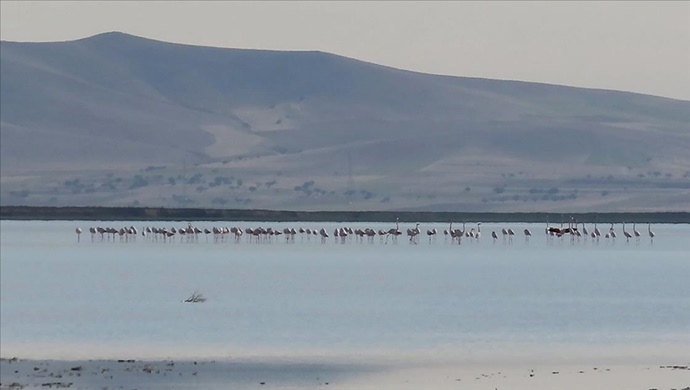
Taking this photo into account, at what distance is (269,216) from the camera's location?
5773 inches

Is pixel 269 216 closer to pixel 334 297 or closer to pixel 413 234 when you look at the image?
pixel 413 234

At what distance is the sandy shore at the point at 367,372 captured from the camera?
28.5 m

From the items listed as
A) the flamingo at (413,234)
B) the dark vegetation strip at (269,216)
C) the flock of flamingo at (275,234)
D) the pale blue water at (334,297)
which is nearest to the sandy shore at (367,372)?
the pale blue water at (334,297)

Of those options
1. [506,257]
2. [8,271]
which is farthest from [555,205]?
[8,271]

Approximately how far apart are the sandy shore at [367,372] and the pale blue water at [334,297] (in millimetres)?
2370

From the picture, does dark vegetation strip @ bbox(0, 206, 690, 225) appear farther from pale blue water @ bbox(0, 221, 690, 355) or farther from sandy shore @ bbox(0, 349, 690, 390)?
sandy shore @ bbox(0, 349, 690, 390)

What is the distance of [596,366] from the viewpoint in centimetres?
3206

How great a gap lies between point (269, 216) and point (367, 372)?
116 metres

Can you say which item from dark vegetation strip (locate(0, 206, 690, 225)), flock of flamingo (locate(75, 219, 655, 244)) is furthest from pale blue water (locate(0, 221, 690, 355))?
dark vegetation strip (locate(0, 206, 690, 225))

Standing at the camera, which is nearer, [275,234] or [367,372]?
[367,372]

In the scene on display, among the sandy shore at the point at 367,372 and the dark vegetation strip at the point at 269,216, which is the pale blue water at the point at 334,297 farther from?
the dark vegetation strip at the point at 269,216

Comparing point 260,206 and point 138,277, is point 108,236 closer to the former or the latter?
point 138,277

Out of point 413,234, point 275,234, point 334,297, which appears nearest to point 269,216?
point 275,234

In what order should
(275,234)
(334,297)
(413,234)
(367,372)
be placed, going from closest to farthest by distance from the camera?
(367,372) < (334,297) < (413,234) < (275,234)
